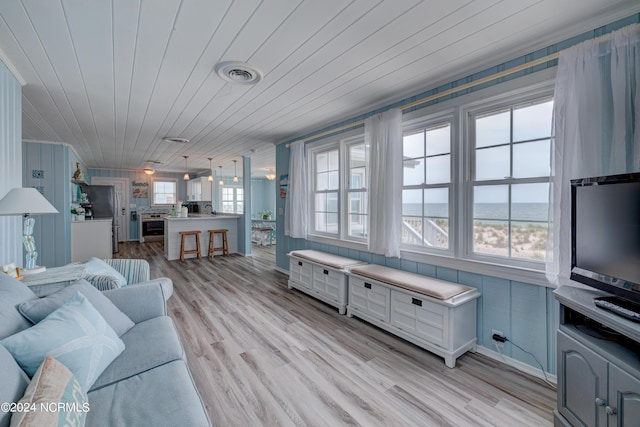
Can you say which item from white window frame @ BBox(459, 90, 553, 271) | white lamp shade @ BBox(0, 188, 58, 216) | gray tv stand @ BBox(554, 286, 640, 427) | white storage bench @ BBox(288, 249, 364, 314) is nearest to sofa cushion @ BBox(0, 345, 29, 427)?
white lamp shade @ BBox(0, 188, 58, 216)

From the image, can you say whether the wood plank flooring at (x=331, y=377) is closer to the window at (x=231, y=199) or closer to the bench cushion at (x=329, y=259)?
the bench cushion at (x=329, y=259)

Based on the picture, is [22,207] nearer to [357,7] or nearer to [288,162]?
[357,7]

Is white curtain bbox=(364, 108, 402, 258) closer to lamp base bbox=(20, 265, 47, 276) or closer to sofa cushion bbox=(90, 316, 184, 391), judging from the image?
sofa cushion bbox=(90, 316, 184, 391)

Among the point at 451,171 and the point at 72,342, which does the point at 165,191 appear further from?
the point at 451,171

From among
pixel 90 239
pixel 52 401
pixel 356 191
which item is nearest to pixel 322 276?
pixel 356 191

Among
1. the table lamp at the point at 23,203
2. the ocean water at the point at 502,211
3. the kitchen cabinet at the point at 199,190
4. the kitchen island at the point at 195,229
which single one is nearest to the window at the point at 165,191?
the kitchen cabinet at the point at 199,190

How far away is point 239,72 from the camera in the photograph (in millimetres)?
2473

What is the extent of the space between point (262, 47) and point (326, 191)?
248 cm

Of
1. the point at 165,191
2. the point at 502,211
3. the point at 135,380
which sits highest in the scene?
the point at 165,191

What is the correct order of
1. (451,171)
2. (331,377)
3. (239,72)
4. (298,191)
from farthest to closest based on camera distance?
(298,191), (451,171), (239,72), (331,377)

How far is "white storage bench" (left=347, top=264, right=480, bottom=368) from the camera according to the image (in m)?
2.22

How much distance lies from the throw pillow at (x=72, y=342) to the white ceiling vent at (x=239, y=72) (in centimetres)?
198

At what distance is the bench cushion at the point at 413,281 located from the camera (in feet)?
7.47

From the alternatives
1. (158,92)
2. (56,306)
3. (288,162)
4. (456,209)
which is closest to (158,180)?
(288,162)
